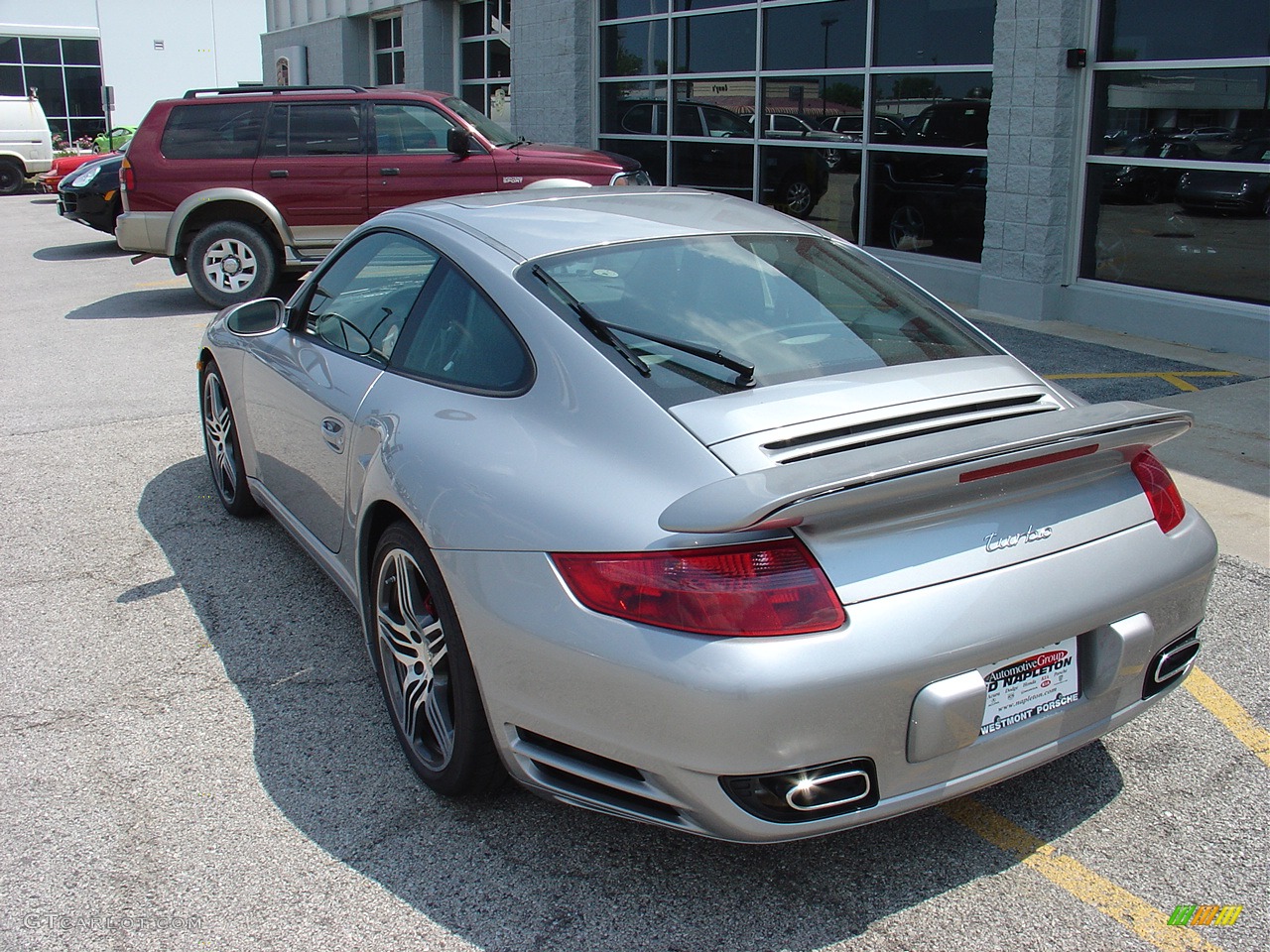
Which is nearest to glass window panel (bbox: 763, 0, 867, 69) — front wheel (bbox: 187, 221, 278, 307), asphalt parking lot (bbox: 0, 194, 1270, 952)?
front wheel (bbox: 187, 221, 278, 307)

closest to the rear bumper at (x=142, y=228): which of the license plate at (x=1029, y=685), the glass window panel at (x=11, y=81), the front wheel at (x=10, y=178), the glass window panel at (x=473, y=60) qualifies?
the license plate at (x=1029, y=685)

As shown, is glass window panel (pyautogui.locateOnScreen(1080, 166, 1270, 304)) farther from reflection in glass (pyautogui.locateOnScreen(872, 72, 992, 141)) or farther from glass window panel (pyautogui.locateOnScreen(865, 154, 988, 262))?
reflection in glass (pyautogui.locateOnScreen(872, 72, 992, 141))

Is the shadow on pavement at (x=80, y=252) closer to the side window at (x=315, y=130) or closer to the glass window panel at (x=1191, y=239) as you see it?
the side window at (x=315, y=130)

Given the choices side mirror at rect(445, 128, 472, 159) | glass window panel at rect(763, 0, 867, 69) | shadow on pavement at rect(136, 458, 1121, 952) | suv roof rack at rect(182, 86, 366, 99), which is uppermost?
glass window panel at rect(763, 0, 867, 69)

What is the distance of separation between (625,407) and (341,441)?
1216 millimetres

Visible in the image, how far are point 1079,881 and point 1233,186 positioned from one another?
7191 millimetres

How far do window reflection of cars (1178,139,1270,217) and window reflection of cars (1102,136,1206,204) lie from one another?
0.12 meters

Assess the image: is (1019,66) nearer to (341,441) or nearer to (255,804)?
(341,441)

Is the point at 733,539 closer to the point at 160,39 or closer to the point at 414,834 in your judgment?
the point at 414,834

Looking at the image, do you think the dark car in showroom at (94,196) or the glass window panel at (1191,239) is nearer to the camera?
the glass window panel at (1191,239)

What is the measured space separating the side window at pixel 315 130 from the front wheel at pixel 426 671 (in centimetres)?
888

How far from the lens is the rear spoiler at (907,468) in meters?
2.28

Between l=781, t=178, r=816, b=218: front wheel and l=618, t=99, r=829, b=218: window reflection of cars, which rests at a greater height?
l=618, t=99, r=829, b=218: window reflection of cars

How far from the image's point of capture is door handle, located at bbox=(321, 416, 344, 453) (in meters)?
3.58
